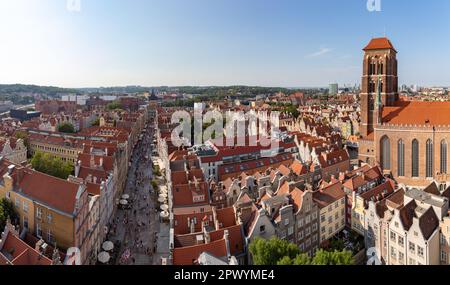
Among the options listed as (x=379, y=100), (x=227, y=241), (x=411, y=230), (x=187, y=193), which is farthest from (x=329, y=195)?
(x=379, y=100)

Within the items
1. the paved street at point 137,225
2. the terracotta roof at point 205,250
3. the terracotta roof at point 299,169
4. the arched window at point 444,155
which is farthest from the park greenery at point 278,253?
the arched window at point 444,155

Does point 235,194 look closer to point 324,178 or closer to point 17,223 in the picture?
point 324,178

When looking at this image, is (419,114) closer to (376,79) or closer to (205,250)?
(376,79)

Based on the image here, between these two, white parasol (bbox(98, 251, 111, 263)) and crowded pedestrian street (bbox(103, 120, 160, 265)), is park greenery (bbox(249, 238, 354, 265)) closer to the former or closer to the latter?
crowded pedestrian street (bbox(103, 120, 160, 265))

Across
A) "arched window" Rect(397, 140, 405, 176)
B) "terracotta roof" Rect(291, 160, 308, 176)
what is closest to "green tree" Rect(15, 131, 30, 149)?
"terracotta roof" Rect(291, 160, 308, 176)

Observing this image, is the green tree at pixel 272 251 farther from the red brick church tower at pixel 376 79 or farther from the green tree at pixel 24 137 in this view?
the green tree at pixel 24 137
